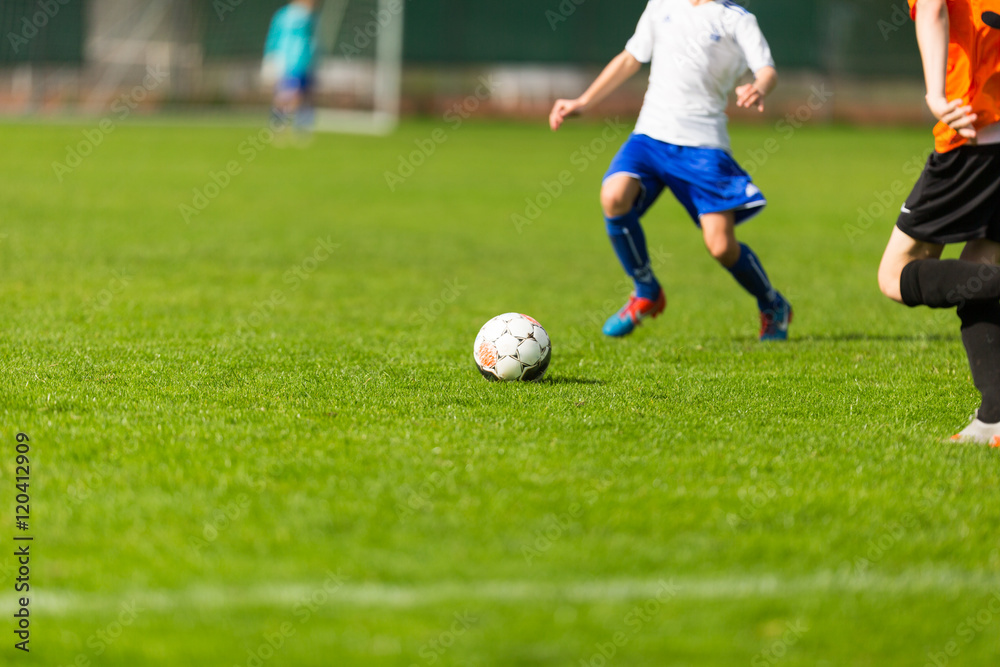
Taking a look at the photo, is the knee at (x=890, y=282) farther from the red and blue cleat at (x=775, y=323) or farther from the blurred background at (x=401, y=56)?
the blurred background at (x=401, y=56)

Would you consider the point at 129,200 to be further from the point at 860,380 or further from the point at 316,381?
the point at 860,380

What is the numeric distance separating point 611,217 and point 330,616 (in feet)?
13.5

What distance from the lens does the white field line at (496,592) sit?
278 cm

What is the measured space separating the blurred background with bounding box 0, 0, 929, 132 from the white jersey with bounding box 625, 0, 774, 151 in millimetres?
20282

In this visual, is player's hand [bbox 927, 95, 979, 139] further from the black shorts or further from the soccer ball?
the soccer ball

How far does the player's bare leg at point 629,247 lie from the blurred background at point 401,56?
2008cm

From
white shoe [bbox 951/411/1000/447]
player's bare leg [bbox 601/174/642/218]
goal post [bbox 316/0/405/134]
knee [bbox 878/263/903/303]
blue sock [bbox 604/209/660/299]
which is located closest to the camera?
white shoe [bbox 951/411/1000/447]

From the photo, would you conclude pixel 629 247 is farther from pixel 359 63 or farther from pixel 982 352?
pixel 359 63

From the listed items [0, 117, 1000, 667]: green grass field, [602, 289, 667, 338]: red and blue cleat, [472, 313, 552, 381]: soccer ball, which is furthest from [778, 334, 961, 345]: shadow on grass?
[472, 313, 552, 381]: soccer ball

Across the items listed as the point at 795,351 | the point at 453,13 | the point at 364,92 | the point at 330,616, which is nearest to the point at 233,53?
the point at 364,92

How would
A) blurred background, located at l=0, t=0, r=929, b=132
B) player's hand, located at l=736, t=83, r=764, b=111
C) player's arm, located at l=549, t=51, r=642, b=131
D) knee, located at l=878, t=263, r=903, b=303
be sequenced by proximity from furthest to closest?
1. blurred background, located at l=0, t=0, r=929, b=132
2. player's arm, located at l=549, t=51, r=642, b=131
3. player's hand, located at l=736, t=83, r=764, b=111
4. knee, located at l=878, t=263, r=903, b=303

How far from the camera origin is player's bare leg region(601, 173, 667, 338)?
6.36 metres

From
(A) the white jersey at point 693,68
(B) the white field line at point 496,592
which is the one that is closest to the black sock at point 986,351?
(B) the white field line at point 496,592

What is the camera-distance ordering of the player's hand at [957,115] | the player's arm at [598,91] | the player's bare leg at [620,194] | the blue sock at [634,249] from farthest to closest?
the blue sock at [634,249] < the player's bare leg at [620,194] < the player's arm at [598,91] < the player's hand at [957,115]
